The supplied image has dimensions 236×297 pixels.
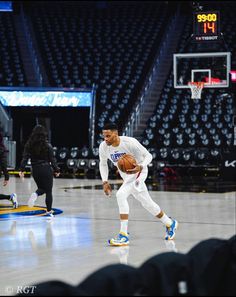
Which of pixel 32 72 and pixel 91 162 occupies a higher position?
pixel 32 72

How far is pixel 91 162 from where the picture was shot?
103 ft

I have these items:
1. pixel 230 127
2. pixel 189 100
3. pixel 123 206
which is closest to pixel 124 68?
pixel 189 100

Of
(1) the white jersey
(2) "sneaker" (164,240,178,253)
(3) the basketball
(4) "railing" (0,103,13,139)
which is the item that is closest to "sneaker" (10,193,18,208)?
(1) the white jersey

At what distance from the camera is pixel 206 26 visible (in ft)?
83.3

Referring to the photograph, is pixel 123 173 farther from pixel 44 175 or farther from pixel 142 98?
pixel 142 98

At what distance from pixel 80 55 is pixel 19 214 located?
84.6ft

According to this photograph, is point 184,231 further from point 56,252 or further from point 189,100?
point 189,100

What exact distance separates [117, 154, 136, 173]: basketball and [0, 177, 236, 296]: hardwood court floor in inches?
45.5

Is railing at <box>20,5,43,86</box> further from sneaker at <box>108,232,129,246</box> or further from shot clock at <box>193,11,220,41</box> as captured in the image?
sneaker at <box>108,232,129,246</box>

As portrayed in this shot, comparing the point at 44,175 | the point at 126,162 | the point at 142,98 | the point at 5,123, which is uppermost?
the point at 142,98

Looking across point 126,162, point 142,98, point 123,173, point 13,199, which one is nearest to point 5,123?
point 142,98

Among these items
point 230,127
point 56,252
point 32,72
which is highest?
point 32,72

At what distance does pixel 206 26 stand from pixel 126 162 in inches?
618

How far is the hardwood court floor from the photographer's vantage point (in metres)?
8.48
